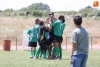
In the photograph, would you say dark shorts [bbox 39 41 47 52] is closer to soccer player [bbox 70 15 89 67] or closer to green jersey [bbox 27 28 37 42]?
green jersey [bbox 27 28 37 42]

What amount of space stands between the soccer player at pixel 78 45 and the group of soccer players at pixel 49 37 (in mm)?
8913

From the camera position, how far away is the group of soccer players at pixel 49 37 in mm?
21734

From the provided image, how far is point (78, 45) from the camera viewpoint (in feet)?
41.2

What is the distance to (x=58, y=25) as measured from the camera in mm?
21641

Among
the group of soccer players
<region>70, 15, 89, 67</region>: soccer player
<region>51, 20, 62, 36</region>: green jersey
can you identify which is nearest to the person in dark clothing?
the group of soccer players

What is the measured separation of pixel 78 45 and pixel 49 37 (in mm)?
9599

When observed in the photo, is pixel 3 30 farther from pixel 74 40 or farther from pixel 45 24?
pixel 74 40

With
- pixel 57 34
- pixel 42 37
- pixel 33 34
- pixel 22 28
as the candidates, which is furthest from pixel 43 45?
pixel 22 28

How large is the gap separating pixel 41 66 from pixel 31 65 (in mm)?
571

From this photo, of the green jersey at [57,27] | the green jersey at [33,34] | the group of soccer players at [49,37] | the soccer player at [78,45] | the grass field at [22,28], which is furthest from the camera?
the grass field at [22,28]

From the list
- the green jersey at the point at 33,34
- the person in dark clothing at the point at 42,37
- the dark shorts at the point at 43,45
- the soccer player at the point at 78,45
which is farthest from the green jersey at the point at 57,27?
the soccer player at the point at 78,45

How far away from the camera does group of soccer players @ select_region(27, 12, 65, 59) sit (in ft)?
71.3

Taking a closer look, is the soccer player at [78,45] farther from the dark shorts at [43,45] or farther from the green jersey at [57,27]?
the dark shorts at [43,45]

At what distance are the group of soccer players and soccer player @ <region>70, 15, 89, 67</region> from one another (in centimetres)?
891
